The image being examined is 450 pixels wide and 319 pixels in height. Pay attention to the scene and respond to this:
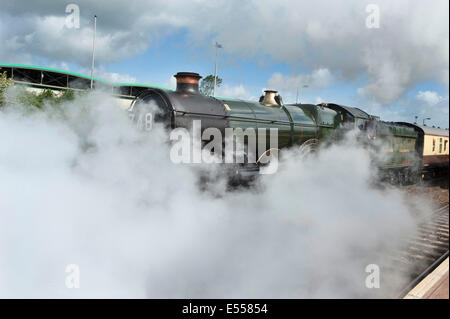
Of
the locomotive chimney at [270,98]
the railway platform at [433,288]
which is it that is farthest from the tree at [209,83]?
the railway platform at [433,288]

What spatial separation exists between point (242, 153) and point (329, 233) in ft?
5.92

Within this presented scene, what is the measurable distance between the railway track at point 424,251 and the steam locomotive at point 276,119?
5.26ft

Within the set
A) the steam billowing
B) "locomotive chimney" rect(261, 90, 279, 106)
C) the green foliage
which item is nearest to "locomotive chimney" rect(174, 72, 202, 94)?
the steam billowing

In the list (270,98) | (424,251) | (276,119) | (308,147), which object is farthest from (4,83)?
(424,251)

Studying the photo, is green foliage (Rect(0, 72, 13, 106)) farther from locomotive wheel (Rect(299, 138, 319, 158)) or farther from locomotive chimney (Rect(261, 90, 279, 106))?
locomotive wheel (Rect(299, 138, 319, 158))

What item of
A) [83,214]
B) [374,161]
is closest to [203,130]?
[83,214]

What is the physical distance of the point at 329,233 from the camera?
4832 mm

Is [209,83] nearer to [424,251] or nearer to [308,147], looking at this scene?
[308,147]

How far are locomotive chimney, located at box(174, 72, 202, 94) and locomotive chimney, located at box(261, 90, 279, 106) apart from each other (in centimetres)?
163

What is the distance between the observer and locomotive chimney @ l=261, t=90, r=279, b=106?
19.1 feet

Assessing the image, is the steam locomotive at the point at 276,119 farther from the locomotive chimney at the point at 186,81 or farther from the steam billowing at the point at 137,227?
the steam billowing at the point at 137,227

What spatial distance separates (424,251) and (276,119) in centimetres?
328

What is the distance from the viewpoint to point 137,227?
3189mm
